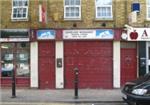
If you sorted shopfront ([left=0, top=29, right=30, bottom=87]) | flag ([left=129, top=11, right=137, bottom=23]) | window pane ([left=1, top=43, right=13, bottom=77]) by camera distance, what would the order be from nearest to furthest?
flag ([left=129, top=11, right=137, bottom=23]), shopfront ([left=0, top=29, right=30, bottom=87]), window pane ([left=1, top=43, right=13, bottom=77])

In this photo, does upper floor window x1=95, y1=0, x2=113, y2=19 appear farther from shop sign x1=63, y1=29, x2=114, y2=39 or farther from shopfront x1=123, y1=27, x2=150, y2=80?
shopfront x1=123, y1=27, x2=150, y2=80

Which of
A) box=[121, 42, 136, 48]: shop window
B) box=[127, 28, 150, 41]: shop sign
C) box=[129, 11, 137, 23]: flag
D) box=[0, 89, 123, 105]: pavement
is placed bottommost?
box=[0, 89, 123, 105]: pavement

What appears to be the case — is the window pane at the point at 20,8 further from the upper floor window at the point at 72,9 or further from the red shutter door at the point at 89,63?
the red shutter door at the point at 89,63

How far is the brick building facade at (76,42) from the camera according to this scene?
22.0 metres

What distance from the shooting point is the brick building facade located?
2200 cm

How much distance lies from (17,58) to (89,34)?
155 inches

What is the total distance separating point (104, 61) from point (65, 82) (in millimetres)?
2229

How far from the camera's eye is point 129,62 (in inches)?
875

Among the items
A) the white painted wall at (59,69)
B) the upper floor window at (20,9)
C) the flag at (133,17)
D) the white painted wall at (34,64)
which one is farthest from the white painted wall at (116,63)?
the upper floor window at (20,9)

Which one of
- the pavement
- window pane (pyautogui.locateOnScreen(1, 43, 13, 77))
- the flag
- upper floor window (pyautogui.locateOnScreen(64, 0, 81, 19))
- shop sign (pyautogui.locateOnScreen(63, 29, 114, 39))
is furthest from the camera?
window pane (pyautogui.locateOnScreen(1, 43, 13, 77))

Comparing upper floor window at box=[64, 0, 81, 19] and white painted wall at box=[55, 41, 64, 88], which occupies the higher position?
upper floor window at box=[64, 0, 81, 19]

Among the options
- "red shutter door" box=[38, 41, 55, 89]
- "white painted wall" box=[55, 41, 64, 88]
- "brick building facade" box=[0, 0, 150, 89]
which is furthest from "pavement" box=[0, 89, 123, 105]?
"brick building facade" box=[0, 0, 150, 89]

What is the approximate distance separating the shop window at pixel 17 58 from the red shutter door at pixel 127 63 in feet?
15.8

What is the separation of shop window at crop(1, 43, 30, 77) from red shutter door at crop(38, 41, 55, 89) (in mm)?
701
